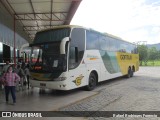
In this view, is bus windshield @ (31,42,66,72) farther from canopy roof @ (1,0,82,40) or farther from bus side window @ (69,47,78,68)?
canopy roof @ (1,0,82,40)

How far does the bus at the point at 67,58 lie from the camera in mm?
10109

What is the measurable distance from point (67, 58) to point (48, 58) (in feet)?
3.06

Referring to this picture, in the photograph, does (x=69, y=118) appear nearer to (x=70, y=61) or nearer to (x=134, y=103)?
(x=134, y=103)

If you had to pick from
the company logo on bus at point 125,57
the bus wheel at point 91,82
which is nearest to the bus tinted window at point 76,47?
the bus wheel at point 91,82

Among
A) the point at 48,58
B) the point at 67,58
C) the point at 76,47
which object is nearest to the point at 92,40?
the point at 76,47

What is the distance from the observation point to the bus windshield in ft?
33.2

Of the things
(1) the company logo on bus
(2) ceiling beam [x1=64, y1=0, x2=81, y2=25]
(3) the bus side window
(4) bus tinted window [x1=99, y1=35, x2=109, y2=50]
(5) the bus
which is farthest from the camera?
(1) the company logo on bus

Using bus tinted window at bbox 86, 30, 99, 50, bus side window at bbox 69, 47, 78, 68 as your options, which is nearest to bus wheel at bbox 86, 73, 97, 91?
bus tinted window at bbox 86, 30, 99, 50

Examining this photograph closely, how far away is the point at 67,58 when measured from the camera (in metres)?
10.1

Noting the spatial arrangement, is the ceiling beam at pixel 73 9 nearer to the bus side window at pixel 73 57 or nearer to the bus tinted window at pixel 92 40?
the bus tinted window at pixel 92 40

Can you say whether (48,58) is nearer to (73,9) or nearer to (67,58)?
(67,58)

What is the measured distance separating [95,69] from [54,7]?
7462 mm

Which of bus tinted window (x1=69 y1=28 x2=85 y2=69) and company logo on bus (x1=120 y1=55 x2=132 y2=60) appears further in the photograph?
company logo on bus (x1=120 y1=55 x2=132 y2=60)

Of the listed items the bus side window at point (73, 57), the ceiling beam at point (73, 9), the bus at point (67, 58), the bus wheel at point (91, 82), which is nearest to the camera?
the bus at point (67, 58)
